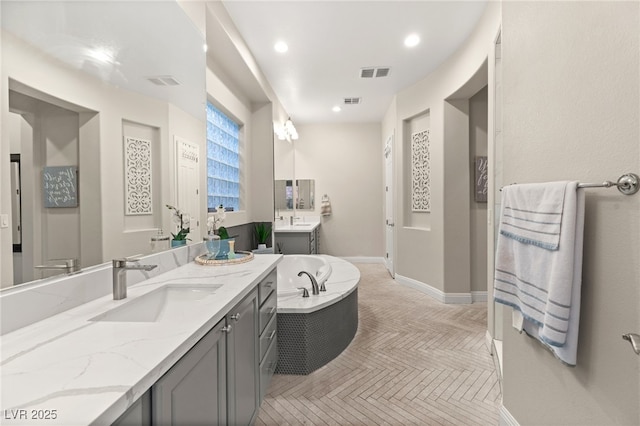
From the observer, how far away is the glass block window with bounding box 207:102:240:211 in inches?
118

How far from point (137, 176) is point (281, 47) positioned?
89.5 inches

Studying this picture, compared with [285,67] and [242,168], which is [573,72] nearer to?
[285,67]

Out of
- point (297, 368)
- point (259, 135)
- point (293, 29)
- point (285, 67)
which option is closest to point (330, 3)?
point (293, 29)

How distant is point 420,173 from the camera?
13.6ft

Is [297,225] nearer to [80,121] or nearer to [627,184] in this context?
[80,121]

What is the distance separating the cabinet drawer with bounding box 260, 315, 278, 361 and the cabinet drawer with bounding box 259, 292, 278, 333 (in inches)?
A: 1.4

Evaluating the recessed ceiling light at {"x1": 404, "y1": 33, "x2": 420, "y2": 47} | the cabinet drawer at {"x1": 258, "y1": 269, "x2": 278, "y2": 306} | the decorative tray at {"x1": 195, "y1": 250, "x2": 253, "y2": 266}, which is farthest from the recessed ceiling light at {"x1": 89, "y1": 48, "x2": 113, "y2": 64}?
the recessed ceiling light at {"x1": 404, "y1": 33, "x2": 420, "y2": 47}

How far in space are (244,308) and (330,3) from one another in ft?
7.97

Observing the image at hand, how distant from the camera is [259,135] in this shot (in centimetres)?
405

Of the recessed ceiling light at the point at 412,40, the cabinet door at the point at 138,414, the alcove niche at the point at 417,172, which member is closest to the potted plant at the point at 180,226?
the cabinet door at the point at 138,414

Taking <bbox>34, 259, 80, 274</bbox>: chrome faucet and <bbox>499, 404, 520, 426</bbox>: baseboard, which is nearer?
<bbox>34, 259, 80, 274</bbox>: chrome faucet

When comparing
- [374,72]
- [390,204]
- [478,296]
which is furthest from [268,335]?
[390,204]

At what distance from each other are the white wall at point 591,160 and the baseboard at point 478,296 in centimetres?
239

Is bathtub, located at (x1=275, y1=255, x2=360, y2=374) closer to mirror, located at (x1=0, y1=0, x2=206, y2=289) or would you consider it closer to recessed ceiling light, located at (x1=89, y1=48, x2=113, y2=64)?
mirror, located at (x1=0, y1=0, x2=206, y2=289)
